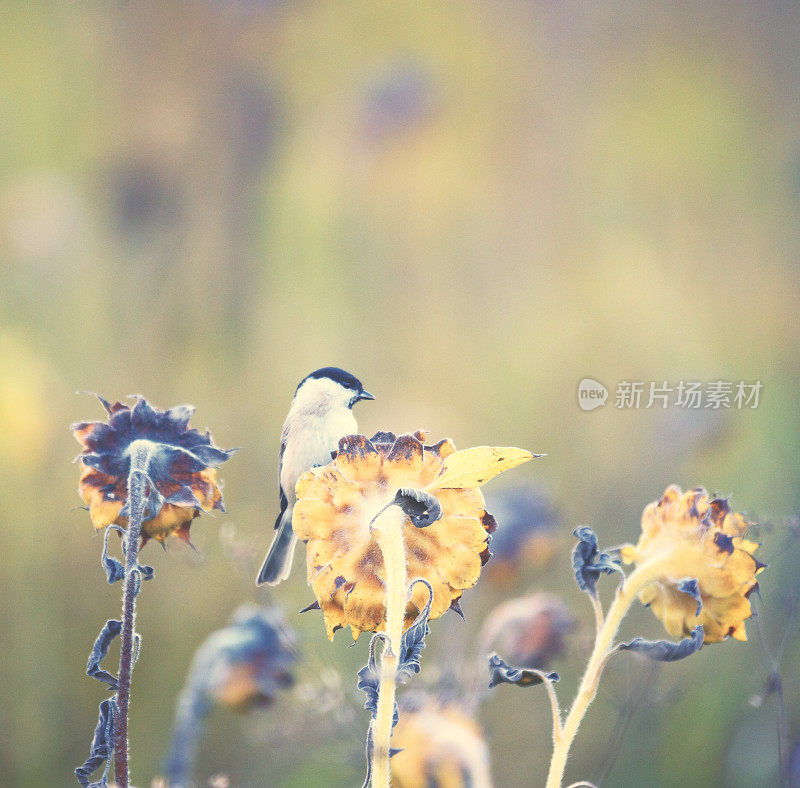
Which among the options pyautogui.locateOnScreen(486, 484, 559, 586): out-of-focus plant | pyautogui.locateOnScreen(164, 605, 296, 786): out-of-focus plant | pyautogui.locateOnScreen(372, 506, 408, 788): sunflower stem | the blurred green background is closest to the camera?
pyautogui.locateOnScreen(372, 506, 408, 788): sunflower stem

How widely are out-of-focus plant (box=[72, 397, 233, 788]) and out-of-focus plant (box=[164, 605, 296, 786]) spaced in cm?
14

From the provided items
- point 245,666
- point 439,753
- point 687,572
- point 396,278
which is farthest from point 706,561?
point 396,278

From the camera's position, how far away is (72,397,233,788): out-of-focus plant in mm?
202

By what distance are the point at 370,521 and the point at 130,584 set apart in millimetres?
68

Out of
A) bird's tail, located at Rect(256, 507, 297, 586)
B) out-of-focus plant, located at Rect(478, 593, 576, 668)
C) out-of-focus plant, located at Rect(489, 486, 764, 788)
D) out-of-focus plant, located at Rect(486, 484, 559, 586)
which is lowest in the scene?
out-of-focus plant, located at Rect(489, 486, 764, 788)

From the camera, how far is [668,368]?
74cm

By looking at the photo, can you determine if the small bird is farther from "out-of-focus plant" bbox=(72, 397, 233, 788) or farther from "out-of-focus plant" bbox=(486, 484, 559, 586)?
"out-of-focus plant" bbox=(486, 484, 559, 586)

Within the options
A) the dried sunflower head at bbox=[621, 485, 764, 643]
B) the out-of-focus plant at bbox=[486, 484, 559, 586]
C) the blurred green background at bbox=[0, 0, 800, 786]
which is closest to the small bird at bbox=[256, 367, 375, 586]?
the dried sunflower head at bbox=[621, 485, 764, 643]

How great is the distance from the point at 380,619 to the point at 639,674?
0.47m

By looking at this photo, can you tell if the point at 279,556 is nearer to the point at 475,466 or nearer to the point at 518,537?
the point at 475,466

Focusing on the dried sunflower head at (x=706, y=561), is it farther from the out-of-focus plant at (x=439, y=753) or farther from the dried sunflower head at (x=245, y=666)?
the dried sunflower head at (x=245, y=666)

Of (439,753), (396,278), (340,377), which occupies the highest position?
(396,278)

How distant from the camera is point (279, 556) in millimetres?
256

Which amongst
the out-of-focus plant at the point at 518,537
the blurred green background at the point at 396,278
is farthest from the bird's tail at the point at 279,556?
the blurred green background at the point at 396,278
